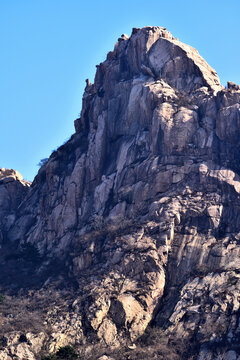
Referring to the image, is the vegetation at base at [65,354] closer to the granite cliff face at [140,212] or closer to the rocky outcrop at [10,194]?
the granite cliff face at [140,212]

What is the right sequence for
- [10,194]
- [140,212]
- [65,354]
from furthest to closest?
1. [10,194]
2. [140,212]
3. [65,354]

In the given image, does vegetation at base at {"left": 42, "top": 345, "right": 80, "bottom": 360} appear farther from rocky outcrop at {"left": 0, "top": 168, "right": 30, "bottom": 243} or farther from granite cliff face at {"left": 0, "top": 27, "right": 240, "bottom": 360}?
rocky outcrop at {"left": 0, "top": 168, "right": 30, "bottom": 243}

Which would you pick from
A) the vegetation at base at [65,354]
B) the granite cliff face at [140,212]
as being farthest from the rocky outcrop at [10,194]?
the vegetation at base at [65,354]

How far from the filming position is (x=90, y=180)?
10744 cm

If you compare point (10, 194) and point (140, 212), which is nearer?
point (140, 212)

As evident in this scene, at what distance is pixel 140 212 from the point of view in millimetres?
95312

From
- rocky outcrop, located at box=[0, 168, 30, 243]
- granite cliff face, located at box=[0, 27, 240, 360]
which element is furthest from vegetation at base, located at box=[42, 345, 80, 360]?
rocky outcrop, located at box=[0, 168, 30, 243]

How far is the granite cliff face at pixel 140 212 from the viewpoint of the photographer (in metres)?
80.4

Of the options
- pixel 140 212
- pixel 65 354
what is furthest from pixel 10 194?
pixel 65 354

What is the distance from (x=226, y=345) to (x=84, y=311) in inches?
721

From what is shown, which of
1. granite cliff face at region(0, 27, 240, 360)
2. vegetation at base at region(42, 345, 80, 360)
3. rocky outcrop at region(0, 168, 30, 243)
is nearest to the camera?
vegetation at base at region(42, 345, 80, 360)

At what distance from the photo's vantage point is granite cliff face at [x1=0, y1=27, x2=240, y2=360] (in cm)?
8044

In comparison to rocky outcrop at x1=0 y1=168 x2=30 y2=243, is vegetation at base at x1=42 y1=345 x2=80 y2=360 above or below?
below

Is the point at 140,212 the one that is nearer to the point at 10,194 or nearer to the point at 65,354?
the point at 65,354
